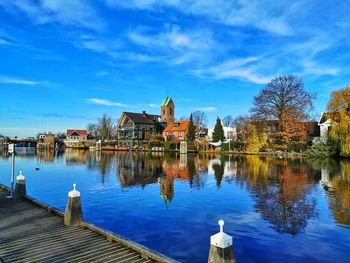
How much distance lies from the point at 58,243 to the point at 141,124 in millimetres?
86796

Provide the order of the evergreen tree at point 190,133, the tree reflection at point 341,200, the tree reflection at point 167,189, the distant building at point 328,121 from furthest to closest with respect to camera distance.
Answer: the evergreen tree at point 190,133 < the distant building at point 328,121 < the tree reflection at point 167,189 < the tree reflection at point 341,200

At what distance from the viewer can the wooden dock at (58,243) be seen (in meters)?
6.63

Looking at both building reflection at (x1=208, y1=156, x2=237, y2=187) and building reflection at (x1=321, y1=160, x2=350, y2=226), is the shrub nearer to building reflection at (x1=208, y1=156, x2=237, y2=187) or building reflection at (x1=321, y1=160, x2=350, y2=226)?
building reflection at (x1=208, y1=156, x2=237, y2=187)

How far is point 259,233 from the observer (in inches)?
420

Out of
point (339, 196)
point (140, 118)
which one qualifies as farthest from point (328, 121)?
point (140, 118)

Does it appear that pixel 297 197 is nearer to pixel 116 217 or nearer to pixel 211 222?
pixel 211 222

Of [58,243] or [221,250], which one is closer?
[221,250]

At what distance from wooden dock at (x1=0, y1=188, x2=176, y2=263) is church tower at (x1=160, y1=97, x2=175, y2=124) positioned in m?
90.6

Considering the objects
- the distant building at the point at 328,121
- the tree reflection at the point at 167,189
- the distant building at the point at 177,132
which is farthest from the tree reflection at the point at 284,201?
the distant building at the point at 177,132

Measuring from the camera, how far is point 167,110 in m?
101

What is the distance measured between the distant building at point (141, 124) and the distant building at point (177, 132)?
699 cm

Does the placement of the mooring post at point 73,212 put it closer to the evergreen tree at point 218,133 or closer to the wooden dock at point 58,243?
the wooden dock at point 58,243

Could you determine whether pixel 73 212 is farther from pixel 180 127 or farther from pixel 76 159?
pixel 180 127

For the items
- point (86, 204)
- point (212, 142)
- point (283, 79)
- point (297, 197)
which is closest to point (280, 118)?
point (283, 79)
